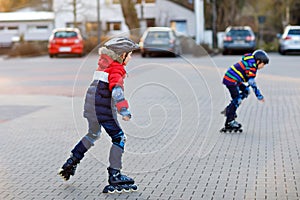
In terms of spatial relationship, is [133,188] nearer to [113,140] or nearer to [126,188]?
[126,188]

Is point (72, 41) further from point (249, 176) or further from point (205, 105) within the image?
point (249, 176)

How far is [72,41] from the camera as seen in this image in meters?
36.2

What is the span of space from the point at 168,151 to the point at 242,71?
2005mm

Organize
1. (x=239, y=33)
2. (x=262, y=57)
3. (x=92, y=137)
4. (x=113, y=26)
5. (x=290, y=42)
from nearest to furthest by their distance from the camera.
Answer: (x=92, y=137) < (x=262, y=57) < (x=290, y=42) < (x=239, y=33) < (x=113, y=26)

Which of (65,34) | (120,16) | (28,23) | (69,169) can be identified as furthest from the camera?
(28,23)

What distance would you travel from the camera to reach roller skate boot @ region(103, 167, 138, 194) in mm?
7016

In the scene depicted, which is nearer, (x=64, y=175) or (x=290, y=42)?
(x=64, y=175)

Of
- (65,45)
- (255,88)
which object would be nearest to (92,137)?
(255,88)

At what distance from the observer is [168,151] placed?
30.8ft

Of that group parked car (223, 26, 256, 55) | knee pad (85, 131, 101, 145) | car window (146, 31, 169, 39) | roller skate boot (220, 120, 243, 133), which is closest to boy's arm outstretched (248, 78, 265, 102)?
roller skate boot (220, 120, 243, 133)

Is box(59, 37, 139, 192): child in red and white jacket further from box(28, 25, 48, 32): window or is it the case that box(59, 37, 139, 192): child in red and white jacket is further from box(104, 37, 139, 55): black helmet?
box(28, 25, 48, 32): window

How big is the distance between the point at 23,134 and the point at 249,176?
4579 millimetres

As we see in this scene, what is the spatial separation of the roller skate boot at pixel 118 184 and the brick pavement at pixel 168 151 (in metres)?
0.09

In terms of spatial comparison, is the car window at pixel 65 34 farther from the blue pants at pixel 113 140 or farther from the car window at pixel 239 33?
the blue pants at pixel 113 140
